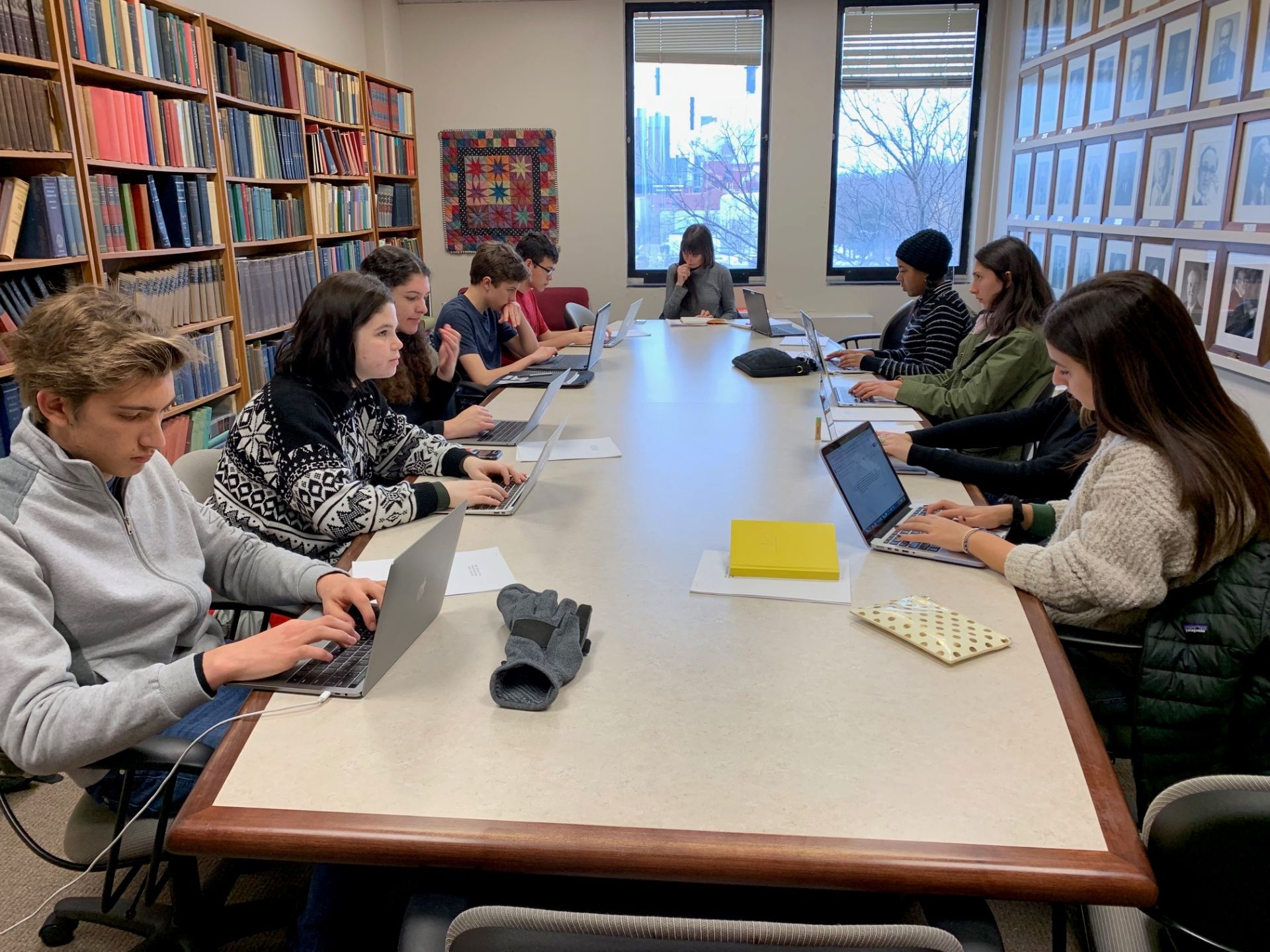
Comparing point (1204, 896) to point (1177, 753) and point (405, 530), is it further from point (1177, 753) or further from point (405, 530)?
point (405, 530)

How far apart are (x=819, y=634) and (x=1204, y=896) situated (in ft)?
1.82

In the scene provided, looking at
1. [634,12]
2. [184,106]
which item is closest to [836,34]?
[634,12]

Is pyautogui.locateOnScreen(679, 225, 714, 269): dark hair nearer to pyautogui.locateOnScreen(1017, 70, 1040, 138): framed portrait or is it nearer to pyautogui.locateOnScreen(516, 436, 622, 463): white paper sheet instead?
pyautogui.locateOnScreen(1017, 70, 1040, 138): framed portrait

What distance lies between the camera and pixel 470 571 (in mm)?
1598

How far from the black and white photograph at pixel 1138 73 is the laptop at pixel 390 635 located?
3.74 m

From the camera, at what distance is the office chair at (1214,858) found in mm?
969

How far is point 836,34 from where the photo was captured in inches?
230

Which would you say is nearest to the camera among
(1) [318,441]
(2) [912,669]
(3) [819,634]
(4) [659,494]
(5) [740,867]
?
(5) [740,867]

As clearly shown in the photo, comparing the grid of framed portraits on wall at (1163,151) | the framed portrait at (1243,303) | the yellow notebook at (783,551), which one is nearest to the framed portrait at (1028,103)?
the grid of framed portraits on wall at (1163,151)

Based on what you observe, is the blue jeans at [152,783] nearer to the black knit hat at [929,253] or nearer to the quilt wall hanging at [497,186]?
the black knit hat at [929,253]

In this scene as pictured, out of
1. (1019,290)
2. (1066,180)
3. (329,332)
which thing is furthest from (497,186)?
(329,332)

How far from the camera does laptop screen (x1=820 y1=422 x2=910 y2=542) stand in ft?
5.80

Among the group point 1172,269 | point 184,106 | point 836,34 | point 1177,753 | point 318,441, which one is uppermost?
point 836,34

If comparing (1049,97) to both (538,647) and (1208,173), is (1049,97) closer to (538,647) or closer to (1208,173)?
(1208,173)
